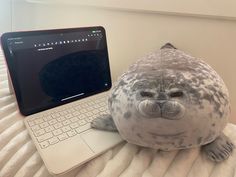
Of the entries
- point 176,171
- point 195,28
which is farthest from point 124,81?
point 195,28

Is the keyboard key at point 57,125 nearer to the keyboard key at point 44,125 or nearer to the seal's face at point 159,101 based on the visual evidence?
the keyboard key at point 44,125

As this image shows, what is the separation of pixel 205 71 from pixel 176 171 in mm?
163

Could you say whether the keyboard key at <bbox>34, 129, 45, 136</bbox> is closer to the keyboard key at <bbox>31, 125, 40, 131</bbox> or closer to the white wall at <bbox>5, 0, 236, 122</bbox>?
the keyboard key at <bbox>31, 125, 40, 131</bbox>

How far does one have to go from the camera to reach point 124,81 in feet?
1.34

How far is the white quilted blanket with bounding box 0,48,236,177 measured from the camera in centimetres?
40

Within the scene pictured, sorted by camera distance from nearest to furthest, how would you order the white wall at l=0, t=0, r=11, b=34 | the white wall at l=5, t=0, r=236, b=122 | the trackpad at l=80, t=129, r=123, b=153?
the trackpad at l=80, t=129, r=123, b=153 < the white wall at l=5, t=0, r=236, b=122 < the white wall at l=0, t=0, r=11, b=34

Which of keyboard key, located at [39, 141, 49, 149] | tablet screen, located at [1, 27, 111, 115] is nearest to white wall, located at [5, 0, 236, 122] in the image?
tablet screen, located at [1, 27, 111, 115]

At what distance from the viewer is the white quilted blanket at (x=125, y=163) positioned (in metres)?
0.40

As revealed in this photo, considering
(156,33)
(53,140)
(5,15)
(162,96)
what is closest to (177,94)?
(162,96)

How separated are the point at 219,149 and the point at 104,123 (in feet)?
0.68

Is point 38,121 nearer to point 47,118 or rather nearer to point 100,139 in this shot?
point 47,118

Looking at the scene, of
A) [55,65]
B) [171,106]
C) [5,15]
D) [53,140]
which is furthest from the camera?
[5,15]

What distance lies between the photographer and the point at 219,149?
1.36ft

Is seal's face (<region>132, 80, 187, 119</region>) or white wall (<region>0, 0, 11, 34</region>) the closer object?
seal's face (<region>132, 80, 187, 119</region>)
